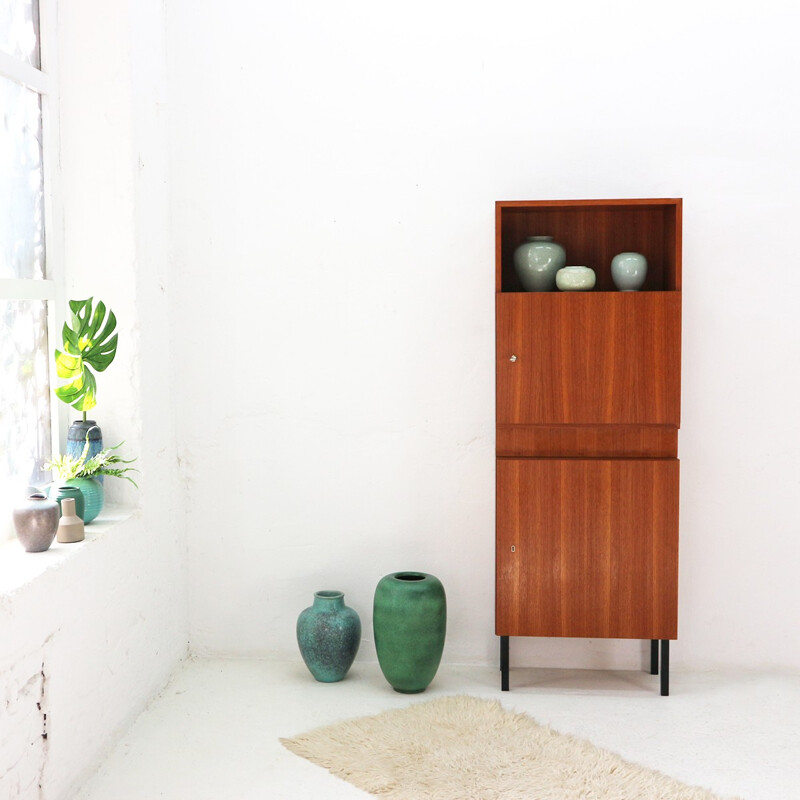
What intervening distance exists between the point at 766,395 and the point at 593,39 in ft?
4.62

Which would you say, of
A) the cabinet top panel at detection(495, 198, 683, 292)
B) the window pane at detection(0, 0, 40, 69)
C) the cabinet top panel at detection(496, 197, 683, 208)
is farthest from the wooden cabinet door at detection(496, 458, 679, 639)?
the window pane at detection(0, 0, 40, 69)

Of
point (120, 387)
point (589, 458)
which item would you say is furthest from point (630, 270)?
point (120, 387)

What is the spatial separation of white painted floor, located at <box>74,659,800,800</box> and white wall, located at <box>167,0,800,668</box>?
0.15m

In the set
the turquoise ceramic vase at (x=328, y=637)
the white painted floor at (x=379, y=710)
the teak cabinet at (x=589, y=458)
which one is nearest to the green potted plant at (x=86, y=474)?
the white painted floor at (x=379, y=710)

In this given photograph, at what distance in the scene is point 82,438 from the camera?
9.19 feet

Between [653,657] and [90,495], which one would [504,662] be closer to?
[653,657]

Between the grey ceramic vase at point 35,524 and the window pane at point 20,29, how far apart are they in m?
1.33

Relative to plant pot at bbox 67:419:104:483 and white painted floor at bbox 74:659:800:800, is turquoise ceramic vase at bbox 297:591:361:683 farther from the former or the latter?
plant pot at bbox 67:419:104:483

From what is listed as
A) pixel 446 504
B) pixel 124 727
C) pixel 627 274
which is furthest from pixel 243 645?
pixel 627 274

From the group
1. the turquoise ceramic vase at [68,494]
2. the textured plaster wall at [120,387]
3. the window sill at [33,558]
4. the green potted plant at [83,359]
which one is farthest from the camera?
the green potted plant at [83,359]

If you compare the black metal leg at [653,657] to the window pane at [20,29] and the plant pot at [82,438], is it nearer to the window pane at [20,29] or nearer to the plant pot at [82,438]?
the plant pot at [82,438]

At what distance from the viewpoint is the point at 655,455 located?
3000 millimetres

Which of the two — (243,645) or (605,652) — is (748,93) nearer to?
(605,652)

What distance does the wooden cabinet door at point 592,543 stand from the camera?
2961mm
